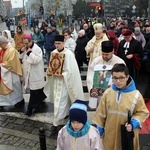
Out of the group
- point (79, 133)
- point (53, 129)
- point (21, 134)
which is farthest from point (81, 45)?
point (79, 133)

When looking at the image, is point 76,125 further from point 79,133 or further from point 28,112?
point 28,112

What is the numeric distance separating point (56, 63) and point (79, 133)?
9.12 ft

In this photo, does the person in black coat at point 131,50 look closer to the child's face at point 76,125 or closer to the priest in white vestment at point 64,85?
the priest in white vestment at point 64,85

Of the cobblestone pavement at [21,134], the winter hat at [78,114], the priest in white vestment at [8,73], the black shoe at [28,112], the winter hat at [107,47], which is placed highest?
the winter hat at [107,47]

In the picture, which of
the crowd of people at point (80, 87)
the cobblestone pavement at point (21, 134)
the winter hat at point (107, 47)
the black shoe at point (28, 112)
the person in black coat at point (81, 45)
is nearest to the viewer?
the crowd of people at point (80, 87)

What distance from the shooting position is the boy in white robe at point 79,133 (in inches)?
122

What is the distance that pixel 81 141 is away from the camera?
318 cm

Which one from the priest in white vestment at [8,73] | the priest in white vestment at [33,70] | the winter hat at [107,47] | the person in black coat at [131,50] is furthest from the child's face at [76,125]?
the person in black coat at [131,50]

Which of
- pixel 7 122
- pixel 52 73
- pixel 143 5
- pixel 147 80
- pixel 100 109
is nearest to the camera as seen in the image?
pixel 100 109

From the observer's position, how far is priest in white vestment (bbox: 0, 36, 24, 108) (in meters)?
6.75

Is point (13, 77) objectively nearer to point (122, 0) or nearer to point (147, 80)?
point (147, 80)

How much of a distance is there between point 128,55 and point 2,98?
3.28 metres

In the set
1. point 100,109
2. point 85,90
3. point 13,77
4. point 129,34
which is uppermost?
point 129,34

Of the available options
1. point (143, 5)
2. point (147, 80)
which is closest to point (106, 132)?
A: point (147, 80)
